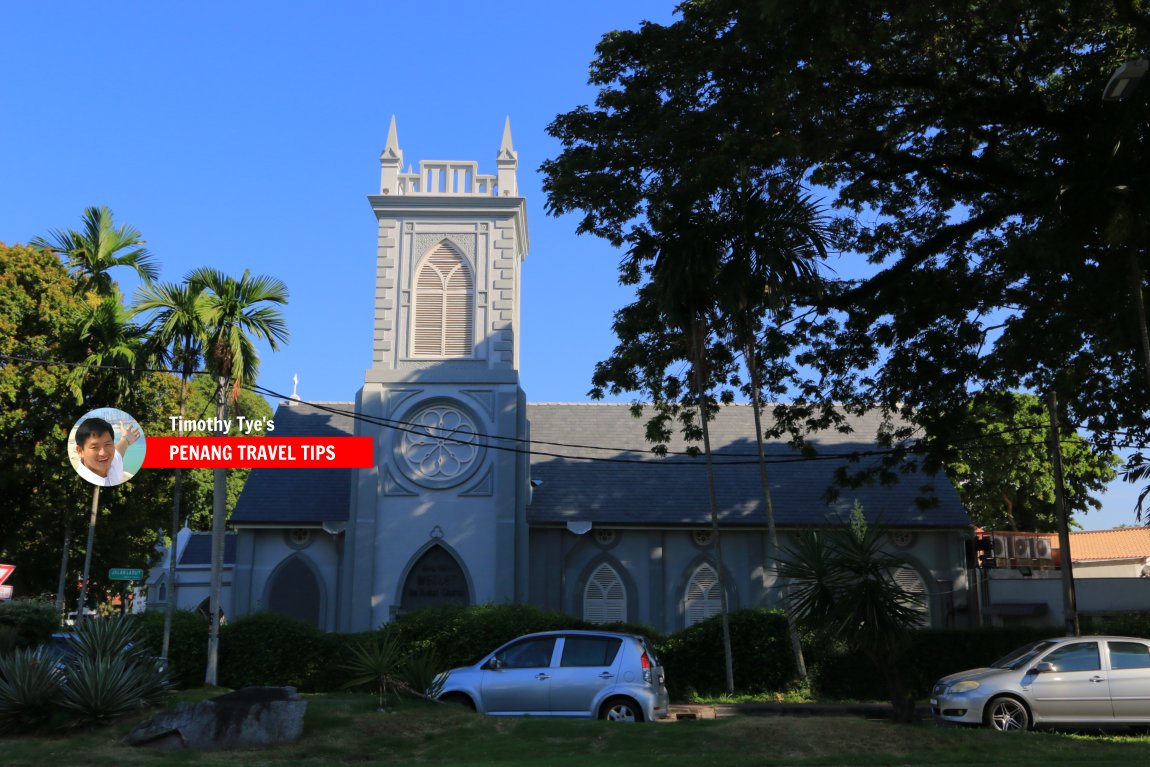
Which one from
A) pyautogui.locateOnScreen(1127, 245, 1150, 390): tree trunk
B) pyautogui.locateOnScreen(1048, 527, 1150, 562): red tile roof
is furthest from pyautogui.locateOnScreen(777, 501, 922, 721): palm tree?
pyautogui.locateOnScreen(1048, 527, 1150, 562): red tile roof

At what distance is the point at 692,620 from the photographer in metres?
33.2

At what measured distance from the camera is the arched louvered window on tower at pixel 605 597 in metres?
33.3

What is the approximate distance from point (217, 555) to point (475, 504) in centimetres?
801

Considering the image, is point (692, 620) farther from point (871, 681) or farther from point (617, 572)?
point (871, 681)

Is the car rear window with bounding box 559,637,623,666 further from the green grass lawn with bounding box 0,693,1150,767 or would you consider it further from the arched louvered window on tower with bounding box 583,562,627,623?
the arched louvered window on tower with bounding box 583,562,627,623

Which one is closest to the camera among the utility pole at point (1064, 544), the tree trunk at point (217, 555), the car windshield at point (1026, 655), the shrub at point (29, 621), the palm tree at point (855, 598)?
Result: the palm tree at point (855, 598)

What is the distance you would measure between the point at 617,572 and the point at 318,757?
69.3ft

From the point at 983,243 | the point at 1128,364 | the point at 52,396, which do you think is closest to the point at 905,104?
the point at 983,243

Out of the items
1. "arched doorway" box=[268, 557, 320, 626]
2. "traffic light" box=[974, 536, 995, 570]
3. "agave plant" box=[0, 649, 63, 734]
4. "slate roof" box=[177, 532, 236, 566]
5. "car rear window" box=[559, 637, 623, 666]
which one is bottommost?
"agave plant" box=[0, 649, 63, 734]

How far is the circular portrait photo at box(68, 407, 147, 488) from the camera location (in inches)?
1192

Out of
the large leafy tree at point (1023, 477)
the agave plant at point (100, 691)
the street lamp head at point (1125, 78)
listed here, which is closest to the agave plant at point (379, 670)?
the agave plant at point (100, 691)

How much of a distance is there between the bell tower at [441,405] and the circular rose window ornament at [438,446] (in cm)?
3

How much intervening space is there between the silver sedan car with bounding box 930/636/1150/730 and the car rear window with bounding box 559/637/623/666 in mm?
5185

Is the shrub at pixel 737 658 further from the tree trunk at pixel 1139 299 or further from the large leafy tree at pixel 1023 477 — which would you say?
the large leafy tree at pixel 1023 477
